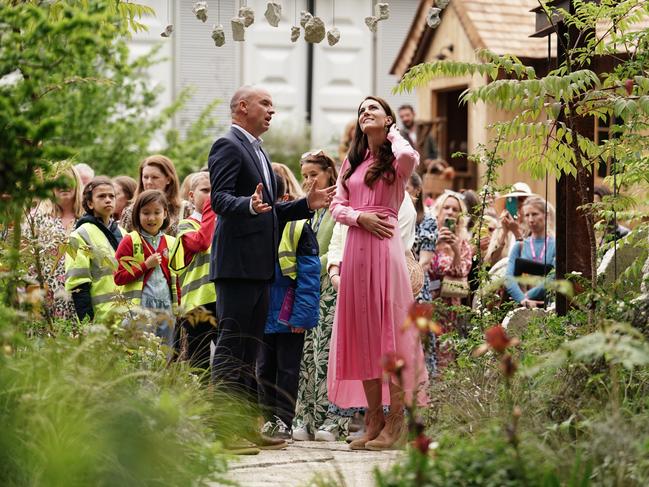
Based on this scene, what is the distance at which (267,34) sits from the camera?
99.3 feet

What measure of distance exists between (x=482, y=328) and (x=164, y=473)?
4376mm

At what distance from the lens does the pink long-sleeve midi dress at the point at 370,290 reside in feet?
29.9

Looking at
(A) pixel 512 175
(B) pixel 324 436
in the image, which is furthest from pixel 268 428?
(A) pixel 512 175

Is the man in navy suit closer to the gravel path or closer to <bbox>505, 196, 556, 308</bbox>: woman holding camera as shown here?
the gravel path

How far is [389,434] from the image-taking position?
29.7 ft

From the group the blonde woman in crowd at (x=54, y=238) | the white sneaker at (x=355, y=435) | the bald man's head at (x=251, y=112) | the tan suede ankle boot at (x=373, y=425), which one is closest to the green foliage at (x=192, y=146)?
the blonde woman in crowd at (x=54, y=238)

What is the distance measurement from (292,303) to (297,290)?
4.0 inches

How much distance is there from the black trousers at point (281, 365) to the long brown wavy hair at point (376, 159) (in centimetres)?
133

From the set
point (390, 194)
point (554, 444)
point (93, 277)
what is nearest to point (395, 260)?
point (390, 194)

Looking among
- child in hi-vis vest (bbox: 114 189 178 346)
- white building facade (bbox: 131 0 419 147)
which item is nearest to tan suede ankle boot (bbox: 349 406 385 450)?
child in hi-vis vest (bbox: 114 189 178 346)

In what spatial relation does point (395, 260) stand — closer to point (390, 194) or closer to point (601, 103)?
point (390, 194)

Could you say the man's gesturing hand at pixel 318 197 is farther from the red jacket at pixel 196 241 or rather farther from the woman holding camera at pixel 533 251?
the woman holding camera at pixel 533 251

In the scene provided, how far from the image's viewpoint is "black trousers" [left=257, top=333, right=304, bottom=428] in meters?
9.95

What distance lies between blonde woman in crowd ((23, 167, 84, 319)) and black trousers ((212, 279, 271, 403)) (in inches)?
38.6
